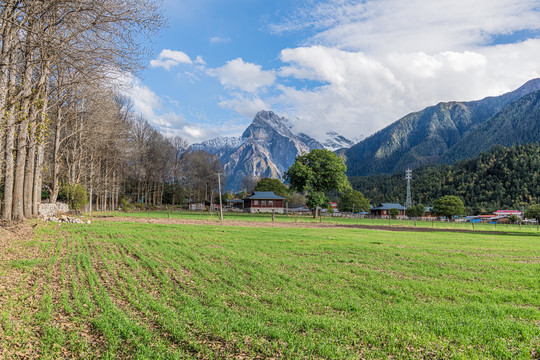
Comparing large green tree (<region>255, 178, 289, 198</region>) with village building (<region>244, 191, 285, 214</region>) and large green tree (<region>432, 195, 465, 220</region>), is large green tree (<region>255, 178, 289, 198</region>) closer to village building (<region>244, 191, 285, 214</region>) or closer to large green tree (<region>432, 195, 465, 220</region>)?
village building (<region>244, 191, 285, 214</region>)

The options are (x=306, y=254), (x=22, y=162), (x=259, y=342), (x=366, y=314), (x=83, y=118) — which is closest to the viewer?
(x=259, y=342)

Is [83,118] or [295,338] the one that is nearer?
[295,338]

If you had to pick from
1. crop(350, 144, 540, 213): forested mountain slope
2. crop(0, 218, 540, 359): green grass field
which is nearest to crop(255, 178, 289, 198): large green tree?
crop(350, 144, 540, 213): forested mountain slope

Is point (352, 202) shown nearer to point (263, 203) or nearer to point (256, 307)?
point (263, 203)

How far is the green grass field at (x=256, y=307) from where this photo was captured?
16.8 feet

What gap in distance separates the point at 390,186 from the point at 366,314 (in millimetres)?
153537

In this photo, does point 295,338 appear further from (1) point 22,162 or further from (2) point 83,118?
(2) point 83,118

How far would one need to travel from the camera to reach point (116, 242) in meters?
15.2

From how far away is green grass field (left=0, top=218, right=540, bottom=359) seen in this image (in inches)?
202

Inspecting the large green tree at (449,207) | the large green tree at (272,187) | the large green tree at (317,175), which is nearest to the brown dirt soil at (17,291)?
the large green tree at (317,175)

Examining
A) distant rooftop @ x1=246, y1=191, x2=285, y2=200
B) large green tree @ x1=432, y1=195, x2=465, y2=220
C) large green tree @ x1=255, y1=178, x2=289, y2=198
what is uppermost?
large green tree @ x1=255, y1=178, x2=289, y2=198

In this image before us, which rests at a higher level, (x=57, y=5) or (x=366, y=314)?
(x=57, y=5)

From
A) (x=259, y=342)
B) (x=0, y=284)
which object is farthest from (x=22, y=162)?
(x=259, y=342)

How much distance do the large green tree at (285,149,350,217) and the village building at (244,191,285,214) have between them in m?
29.5
